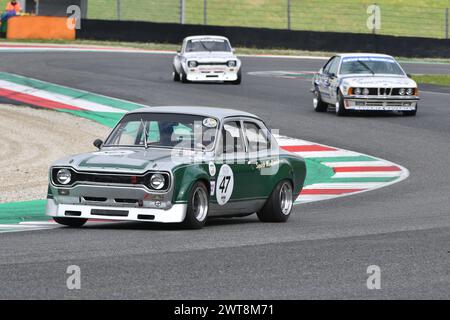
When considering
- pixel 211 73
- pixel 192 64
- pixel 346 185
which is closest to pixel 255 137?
pixel 346 185

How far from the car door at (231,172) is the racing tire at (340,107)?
13.6m

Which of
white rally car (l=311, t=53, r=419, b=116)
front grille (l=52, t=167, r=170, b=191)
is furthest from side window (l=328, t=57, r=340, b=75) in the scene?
front grille (l=52, t=167, r=170, b=191)

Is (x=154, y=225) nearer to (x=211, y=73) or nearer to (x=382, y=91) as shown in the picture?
(x=382, y=91)

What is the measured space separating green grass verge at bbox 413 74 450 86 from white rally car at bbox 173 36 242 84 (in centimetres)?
642

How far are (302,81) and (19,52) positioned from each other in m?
10.8

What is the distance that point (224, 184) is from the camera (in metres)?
11.9

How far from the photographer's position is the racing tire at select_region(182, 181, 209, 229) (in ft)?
37.1

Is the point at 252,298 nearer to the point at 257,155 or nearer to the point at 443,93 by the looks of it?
the point at 257,155

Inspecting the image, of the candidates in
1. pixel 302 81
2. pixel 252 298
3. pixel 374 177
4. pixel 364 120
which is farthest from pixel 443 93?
pixel 252 298

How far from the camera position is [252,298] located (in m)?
7.50

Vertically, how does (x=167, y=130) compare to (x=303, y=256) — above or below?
above

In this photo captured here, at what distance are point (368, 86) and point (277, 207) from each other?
43.0ft

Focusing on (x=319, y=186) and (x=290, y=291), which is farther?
(x=319, y=186)

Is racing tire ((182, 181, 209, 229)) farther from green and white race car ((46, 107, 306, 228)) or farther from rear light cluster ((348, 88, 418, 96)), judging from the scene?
rear light cluster ((348, 88, 418, 96))
